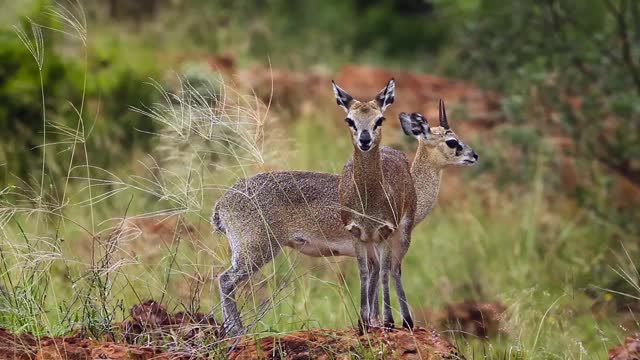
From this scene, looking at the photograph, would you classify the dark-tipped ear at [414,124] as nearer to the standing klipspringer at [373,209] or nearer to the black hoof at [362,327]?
the standing klipspringer at [373,209]

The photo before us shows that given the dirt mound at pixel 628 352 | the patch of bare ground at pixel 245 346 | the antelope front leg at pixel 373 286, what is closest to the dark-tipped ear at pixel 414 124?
the antelope front leg at pixel 373 286

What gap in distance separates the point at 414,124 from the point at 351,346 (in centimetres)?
122

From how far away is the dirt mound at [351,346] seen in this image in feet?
19.0

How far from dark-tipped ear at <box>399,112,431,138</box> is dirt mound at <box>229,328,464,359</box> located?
3.32ft

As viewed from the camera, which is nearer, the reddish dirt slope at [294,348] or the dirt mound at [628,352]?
the reddish dirt slope at [294,348]

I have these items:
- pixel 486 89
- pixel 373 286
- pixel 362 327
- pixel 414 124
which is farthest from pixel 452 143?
pixel 486 89

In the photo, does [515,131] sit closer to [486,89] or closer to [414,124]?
[486,89]

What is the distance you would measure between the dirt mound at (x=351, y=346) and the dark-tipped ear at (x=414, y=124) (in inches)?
39.8

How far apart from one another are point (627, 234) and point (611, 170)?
3.65ft

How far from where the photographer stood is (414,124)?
644 cm

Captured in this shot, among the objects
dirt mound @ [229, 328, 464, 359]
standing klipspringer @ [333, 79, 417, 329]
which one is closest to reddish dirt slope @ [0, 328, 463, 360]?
dirt mound @ [229, 328, 464, 359]

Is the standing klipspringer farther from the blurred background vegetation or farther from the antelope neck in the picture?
the blurred background vegetation

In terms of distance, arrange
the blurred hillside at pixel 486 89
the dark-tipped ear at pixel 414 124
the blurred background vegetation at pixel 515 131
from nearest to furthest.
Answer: the dark-tipped ear at pixel 414 124 → the blurred background vegetation at pixel 515 131 → the blurred hillside at pixel 486 89

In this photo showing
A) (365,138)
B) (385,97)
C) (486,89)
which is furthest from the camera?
(486,89)
